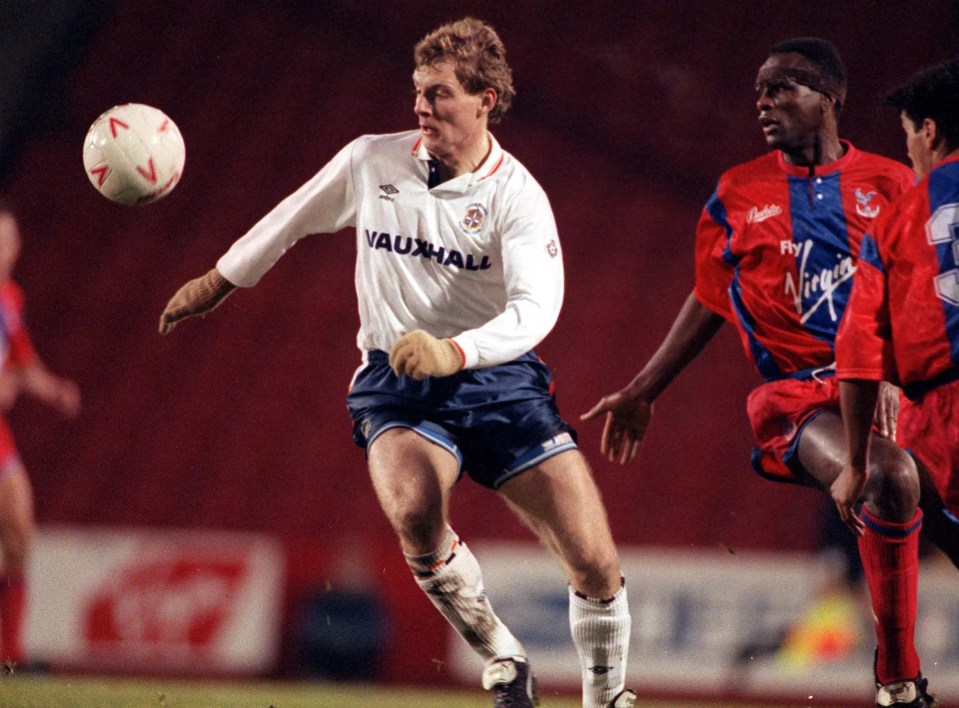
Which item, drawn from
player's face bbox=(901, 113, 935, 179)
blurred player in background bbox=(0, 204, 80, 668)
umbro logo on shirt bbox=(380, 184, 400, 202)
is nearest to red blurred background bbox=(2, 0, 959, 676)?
blurred player in background bbox=(0, 204, 80, 668)

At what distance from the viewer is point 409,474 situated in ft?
10.6

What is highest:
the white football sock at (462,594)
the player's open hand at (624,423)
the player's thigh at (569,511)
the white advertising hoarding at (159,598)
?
the player's open hand at (624,423)

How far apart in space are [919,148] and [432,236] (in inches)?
49.3

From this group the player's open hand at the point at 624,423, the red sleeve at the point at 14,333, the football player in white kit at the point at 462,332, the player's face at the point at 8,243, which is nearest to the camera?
the football player in white kit at the point at 462,332

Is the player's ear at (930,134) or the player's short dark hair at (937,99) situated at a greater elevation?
the player's short dark hair at (937,99)

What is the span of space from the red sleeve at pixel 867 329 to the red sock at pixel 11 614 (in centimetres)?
402

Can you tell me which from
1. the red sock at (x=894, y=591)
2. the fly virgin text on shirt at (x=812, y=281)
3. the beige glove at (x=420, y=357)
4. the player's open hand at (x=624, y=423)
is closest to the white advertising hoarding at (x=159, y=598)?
the player's open hand at (x=624, y=423)

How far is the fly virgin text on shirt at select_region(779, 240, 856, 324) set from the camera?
360 cm

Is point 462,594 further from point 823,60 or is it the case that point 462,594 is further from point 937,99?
→ point 823,60

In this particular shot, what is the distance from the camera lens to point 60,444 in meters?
8.91

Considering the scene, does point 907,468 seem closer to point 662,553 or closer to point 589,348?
point 662,553

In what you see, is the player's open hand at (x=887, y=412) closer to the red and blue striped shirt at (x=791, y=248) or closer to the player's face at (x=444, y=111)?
the red and blue striped shirt at (x=791, y=248)

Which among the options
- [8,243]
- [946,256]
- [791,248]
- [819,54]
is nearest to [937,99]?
[946,256]

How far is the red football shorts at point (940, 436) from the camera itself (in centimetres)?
293
